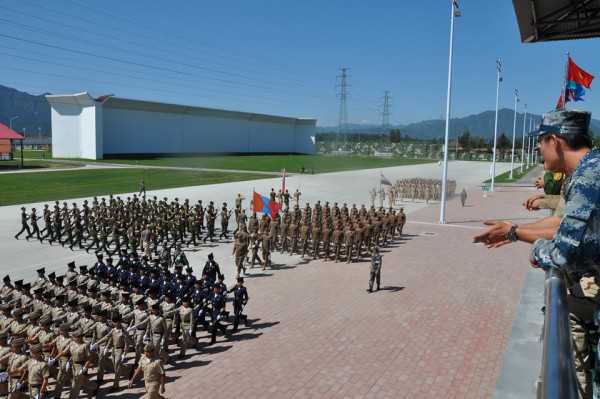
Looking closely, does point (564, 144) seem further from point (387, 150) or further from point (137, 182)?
point (387, 150)

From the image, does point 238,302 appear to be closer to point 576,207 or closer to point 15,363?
point 15,363

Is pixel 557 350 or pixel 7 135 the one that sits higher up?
pixel 7 135

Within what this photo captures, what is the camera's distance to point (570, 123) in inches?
86.8

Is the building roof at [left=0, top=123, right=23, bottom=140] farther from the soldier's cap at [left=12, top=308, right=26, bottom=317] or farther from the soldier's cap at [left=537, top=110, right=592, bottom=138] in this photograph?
the soldier's cap at [left=537, top=110, right=592, bottom=138]

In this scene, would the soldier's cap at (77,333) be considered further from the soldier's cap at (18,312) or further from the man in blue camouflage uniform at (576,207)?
the man in blue camouflage uniform at (576,207)

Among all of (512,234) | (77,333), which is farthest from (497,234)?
(77,333)

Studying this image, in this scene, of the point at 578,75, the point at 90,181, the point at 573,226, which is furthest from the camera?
the point at 90,181

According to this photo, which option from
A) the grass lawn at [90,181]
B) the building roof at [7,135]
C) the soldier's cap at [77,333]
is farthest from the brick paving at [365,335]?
the building roof at [7,135]

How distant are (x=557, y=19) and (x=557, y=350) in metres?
7.76

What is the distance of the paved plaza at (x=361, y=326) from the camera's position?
24.2ft

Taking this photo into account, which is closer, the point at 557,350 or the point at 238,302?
the point at 557,350

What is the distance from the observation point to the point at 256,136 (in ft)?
287

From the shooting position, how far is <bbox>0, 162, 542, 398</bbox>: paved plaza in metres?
7.39

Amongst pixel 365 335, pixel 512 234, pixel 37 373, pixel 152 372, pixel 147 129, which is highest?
pixel 147 129
